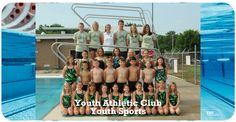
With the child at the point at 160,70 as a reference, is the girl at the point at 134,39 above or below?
above

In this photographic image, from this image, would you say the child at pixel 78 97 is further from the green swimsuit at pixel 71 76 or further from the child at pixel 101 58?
the child at pixel 101 58

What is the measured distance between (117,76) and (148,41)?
0.52 metres

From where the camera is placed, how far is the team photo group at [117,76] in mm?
6969

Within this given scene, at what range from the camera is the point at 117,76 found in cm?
704

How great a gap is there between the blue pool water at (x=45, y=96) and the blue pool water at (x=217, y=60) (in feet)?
5.33

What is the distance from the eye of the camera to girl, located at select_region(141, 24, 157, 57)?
7000mm

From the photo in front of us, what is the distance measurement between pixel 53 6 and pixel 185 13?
1443mm

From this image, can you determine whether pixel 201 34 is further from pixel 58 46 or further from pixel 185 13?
pixel 58 46

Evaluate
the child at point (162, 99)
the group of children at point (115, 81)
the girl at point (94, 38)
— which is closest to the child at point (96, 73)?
the group of children at point (115, 81)

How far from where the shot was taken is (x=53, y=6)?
22.6 feet

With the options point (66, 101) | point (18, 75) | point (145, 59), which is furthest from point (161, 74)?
point (18, 75)

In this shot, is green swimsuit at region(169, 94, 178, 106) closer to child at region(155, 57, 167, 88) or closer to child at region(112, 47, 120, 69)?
child at region(155, 57, 167, 88)

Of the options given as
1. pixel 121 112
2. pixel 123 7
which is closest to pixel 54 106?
pixel 121 112

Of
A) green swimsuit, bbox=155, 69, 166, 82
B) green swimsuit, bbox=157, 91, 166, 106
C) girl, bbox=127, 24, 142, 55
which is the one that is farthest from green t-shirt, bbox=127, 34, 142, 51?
green swimsuit, bbox=157, 91, 166, 106
